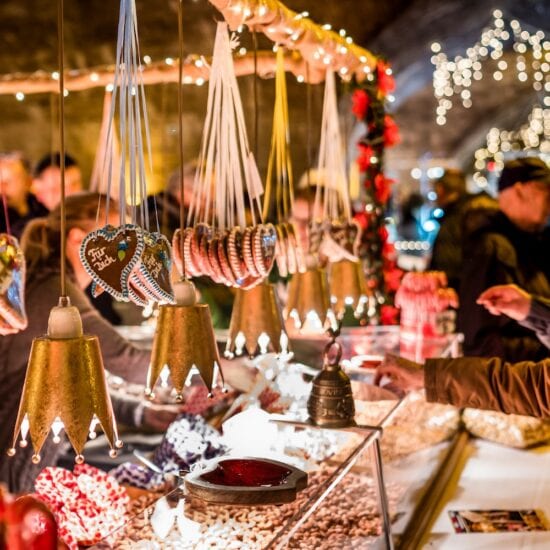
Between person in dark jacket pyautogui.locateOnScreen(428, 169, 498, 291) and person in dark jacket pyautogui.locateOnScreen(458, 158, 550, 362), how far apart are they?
58.0 inches

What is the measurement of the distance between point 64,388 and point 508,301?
6.08 feet

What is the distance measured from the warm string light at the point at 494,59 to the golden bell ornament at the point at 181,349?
7077 mm

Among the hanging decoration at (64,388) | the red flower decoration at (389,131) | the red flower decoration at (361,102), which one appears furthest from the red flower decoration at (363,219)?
the hanging decoration at (64,388)

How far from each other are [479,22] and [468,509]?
6.60 m

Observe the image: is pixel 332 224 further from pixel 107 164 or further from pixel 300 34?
pixel 107 164

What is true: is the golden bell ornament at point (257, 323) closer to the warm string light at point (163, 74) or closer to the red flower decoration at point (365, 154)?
the warm string light at point (163, 74)

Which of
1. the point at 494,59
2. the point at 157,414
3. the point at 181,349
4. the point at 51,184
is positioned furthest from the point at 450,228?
the point at 494,59

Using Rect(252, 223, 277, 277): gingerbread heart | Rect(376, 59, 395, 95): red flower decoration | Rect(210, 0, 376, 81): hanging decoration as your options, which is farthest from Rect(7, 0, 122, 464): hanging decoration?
Rect(376, 59, 395, 95): red flower decoration

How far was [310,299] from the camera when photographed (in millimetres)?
2377

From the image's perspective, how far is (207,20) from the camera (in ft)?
17.8

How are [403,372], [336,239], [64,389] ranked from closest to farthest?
[64,389]
[403,372]
[336,239]

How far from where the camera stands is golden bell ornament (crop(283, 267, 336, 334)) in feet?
7.80

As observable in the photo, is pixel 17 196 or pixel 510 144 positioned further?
pixel 510 144

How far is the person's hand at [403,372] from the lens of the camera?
2547 millimetres
